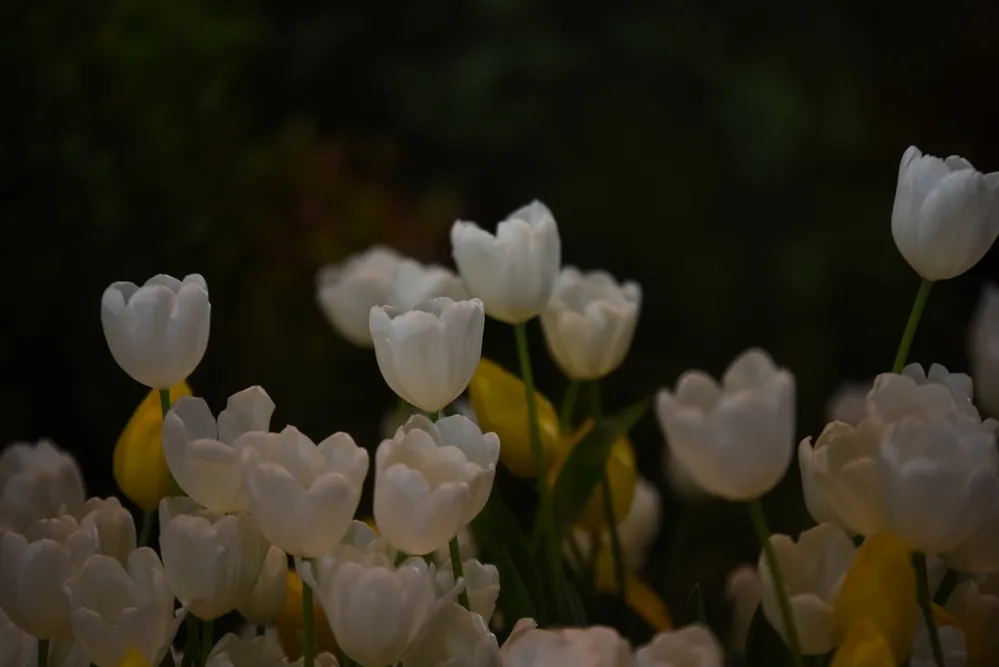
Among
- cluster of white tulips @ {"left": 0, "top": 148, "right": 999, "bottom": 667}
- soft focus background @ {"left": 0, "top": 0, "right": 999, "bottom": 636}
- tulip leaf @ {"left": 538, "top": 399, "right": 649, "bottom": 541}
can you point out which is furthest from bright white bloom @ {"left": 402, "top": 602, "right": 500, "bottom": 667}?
soft focus background @ {"left": 0, "top": 0, "right": 999, "bottom": 636}

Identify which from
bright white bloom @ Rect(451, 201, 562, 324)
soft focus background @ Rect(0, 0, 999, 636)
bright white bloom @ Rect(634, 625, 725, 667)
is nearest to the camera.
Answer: bright white bloom @ Rect(634, 625, 725, 667)

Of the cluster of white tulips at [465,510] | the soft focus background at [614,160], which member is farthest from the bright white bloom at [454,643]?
the soft focus background at [614,160]

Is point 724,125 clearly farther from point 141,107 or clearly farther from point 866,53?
point 141,107

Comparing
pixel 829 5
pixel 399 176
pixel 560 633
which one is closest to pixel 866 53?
pixel 829 5

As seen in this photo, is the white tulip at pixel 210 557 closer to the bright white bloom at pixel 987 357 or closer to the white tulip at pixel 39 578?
the white tulip at pixel 39 578

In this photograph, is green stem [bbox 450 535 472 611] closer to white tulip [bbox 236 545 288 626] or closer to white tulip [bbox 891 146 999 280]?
white tulip [bbox 236 545 288 626]

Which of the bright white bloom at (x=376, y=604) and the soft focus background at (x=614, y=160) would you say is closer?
the bright white bloom at (x=376, y=604)
